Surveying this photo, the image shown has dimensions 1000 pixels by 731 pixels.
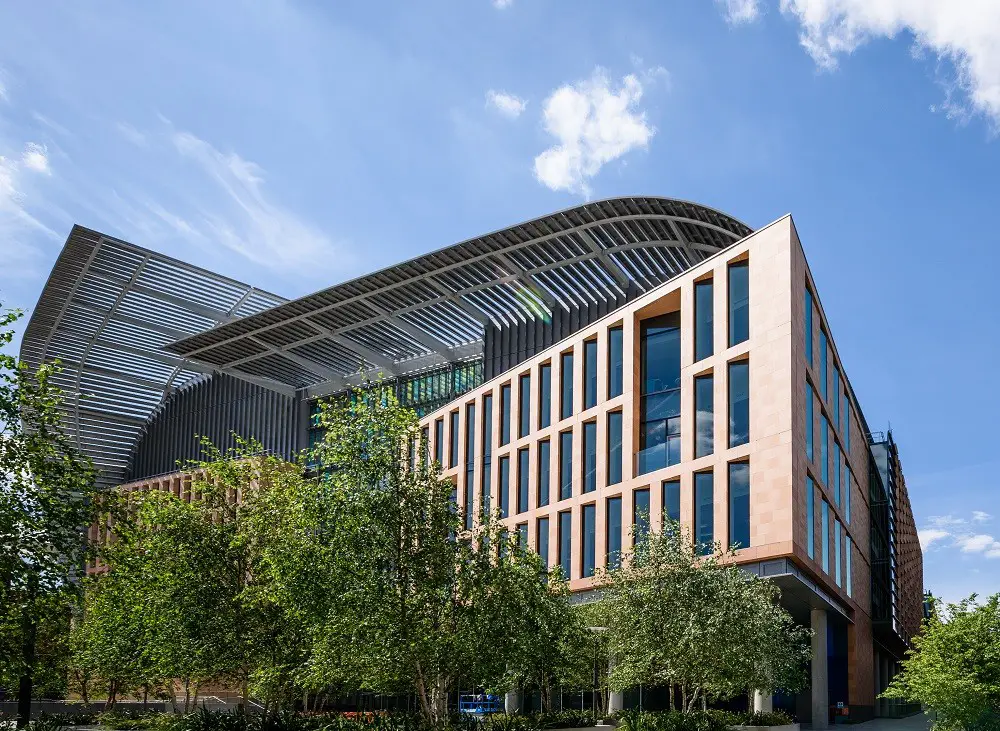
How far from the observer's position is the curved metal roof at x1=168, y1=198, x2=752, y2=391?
54.9 m

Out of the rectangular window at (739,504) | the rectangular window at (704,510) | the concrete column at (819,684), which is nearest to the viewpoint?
the rectangular window at (739,504)

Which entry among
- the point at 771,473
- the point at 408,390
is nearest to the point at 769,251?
the point at 771,473

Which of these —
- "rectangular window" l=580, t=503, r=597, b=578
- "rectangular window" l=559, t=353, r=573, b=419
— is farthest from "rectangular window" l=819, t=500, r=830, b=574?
"rectangular window" l=559, t=353, r=573, b=419

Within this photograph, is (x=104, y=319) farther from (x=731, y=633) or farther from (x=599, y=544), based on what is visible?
(x=731, y=633)

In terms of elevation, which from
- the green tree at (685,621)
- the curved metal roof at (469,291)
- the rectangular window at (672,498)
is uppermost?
the curved metal roof at (469,291)

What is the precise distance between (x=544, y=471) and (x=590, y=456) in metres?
4.03

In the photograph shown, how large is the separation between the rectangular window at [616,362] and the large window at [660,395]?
994 millimetres

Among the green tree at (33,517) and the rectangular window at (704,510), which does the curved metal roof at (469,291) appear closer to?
the rectangular window at (704,510)

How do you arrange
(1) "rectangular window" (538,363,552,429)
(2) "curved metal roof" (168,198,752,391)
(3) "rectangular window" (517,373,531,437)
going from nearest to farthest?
(1) "rectangular window" (538,363,552,429), (3) "rectangular window" (517,373,531,437), (2) "curved metal roof" (168,198,752,391)

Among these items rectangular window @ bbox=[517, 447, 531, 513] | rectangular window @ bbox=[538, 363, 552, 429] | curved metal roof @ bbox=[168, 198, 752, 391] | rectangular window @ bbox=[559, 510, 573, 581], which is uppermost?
curved metal roof @ bbox=[168, 198, 752, 391]

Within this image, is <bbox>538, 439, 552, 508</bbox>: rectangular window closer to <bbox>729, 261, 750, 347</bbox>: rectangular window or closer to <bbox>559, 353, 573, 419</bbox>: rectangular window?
<bbox>559, 353, 573, 419</bbox>: rectangular window

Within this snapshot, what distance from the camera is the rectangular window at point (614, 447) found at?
43.0 meters

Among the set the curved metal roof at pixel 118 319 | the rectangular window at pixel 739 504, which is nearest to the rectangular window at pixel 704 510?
the rectangular window at pixel 739 504

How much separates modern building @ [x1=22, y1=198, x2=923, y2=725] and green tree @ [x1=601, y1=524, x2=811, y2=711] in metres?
5.30
